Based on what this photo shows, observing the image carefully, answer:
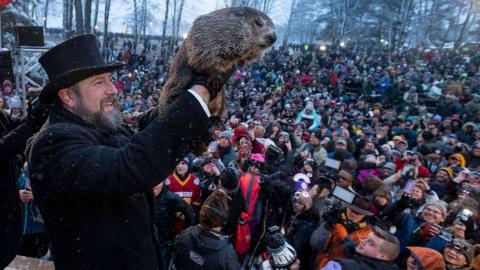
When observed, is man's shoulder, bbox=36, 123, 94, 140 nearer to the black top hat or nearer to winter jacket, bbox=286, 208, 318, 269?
the black top hat

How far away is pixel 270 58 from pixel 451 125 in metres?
16.5

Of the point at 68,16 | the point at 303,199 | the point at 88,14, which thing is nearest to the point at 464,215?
the point at 303,199

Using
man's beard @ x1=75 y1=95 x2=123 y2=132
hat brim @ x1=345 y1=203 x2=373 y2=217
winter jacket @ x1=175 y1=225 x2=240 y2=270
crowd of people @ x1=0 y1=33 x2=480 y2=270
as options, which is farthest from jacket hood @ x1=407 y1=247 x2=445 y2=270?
man's beard @ x1=75 y1=95 x2=123 y2=132

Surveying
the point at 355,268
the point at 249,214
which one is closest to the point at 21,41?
the point at 249,214

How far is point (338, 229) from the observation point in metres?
3.84

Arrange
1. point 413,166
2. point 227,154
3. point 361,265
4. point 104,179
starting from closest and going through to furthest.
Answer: point 104,179, point 361,265, point 413,166, point 227,154

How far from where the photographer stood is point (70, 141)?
137 centimetres

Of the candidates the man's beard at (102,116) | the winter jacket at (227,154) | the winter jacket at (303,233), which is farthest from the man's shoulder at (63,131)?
the winter jacket at (227,154)

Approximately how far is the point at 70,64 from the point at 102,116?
256 millimetres

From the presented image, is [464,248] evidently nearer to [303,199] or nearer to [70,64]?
[303,199]

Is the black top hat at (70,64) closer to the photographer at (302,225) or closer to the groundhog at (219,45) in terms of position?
the groundhog at (219,45)

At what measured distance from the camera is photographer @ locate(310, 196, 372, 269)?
12.4 feet

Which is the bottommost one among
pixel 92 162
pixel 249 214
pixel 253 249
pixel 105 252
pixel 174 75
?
pixel 253 249

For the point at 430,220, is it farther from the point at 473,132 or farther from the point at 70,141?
the point at 473,132
